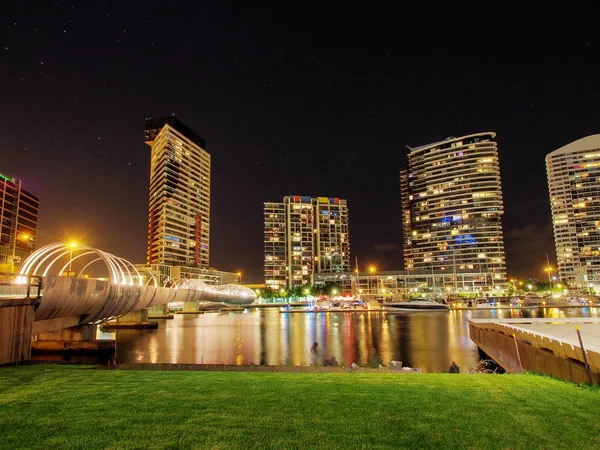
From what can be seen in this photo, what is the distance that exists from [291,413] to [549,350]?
44.5ft

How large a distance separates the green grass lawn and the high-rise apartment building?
157319mm

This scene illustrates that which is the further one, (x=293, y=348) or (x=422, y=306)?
(x=422, y=306)

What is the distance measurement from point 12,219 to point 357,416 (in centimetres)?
18534

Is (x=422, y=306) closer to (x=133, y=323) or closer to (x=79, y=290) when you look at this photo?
(x=133, y=323)

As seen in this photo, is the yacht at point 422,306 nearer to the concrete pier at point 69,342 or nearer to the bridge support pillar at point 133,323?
the bridge support pillar at point 133,323

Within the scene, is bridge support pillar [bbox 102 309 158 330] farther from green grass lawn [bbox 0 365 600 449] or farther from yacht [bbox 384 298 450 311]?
yacht [bbox 384 298 450 311]

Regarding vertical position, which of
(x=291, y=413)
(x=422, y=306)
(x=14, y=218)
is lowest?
(x=422, y=306)

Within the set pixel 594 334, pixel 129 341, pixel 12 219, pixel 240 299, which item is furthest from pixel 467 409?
pixel 12 219

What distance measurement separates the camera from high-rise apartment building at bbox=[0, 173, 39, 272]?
146375 millimetres

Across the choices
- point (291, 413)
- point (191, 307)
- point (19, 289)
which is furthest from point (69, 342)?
point (191, 307)

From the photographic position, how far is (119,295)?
1249 inches

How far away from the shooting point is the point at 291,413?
7781mm

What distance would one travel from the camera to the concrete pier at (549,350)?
491 inches

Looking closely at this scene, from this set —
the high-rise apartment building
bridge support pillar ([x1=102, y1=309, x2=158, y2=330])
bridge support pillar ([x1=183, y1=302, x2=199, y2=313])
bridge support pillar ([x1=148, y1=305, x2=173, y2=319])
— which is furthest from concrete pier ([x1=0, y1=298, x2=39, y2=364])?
the high-rise apartment building
